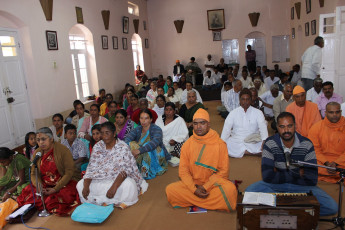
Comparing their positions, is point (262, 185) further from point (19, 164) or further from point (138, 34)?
point (138, 34)

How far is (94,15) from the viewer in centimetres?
902

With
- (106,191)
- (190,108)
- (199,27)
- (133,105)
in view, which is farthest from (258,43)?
(106,191)

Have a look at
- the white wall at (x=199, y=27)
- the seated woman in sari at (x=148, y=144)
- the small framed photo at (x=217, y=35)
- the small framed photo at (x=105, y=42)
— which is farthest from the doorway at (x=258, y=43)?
the seated woman in sari at (x=148, y=144)

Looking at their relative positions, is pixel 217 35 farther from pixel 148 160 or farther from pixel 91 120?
pixel 148 160

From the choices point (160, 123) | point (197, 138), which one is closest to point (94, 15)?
point (160, 123)

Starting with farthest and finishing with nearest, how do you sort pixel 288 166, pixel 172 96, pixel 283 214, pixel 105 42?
pixel 105 42 < pixel 172 96 < pixel 288 166 < pixel 283 214

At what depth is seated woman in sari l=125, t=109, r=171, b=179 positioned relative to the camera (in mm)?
4219

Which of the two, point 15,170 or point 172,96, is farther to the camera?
point 172,96

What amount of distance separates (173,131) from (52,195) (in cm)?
211

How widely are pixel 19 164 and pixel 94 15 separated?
21.0 ft

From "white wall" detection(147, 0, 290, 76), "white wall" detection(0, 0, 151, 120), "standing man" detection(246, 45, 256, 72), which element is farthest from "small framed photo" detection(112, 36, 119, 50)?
"standing man" detection(246, 45, 256, 72)

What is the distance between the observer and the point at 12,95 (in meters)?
6.08

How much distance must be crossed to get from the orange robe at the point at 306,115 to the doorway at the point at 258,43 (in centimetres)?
972

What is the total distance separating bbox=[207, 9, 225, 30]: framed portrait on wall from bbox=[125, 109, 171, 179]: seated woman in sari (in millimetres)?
10526
